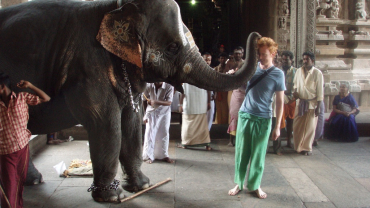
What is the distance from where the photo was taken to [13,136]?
3334 mm

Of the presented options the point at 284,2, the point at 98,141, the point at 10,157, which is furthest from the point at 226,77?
the point at 284,2

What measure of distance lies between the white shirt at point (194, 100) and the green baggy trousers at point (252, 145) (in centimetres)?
192

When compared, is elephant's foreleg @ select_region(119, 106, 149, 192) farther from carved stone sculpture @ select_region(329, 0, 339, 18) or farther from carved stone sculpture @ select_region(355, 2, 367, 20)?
carved stone sculpture @ select_region(355, 2, 367, 20)

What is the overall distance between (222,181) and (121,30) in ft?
7.73

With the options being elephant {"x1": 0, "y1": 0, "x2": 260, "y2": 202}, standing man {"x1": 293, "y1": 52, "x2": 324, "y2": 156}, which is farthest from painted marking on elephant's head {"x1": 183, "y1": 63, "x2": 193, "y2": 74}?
standing man {"x1": 293, "y1": 52, "x2": 324, "y2": 156}

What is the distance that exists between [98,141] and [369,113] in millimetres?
7235

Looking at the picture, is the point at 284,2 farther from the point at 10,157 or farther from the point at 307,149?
the point at 10,157

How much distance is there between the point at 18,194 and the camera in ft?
11.4

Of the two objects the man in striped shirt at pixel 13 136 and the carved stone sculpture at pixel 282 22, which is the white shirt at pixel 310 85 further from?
the man in striped shirt at pixel 13 136

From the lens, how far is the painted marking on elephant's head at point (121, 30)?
11.6 feet

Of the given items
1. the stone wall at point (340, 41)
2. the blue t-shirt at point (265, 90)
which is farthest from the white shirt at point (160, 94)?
the stone wall at point (340, 41)

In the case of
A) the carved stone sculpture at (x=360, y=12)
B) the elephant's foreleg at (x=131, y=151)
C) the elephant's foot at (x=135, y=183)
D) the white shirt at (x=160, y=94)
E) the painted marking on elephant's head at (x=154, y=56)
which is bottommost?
the elephant's foot at (x=135, y=183)

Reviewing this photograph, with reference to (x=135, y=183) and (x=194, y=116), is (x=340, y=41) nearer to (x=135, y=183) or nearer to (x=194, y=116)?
(x=194, y=116)

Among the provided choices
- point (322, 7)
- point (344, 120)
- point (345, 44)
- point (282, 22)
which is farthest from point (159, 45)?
point (345, 44)
